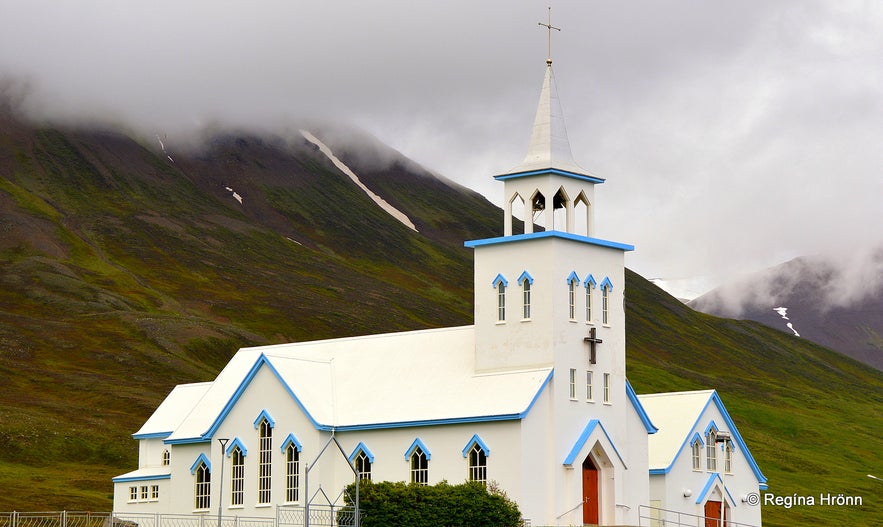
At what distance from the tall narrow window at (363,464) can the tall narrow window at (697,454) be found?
16825 mm

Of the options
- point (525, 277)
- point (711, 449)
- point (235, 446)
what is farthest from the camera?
point (711, 449)

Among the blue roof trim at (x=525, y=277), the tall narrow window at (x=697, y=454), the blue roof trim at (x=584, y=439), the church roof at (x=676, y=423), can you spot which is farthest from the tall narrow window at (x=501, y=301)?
the tall narrow window at (x=697, y=454)

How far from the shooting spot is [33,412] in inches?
4774

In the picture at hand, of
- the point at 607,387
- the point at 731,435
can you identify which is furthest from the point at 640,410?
the point at 731,435

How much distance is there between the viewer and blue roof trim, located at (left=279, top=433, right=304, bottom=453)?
62.0 metres

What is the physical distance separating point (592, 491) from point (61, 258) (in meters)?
149

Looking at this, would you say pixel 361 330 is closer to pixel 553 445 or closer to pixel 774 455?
pixel 774 455

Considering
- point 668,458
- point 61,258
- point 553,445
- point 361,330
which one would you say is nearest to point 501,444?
point 553,445

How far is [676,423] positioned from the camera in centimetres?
6894

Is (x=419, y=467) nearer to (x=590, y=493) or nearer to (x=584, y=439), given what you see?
(x=584, y=439)

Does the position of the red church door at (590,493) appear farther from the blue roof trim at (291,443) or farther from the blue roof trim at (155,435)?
the blue roof trim at (155,435)

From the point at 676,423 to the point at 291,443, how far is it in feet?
62.0

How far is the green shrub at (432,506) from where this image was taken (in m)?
52.3

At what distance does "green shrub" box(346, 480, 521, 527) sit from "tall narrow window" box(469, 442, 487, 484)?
220cm
